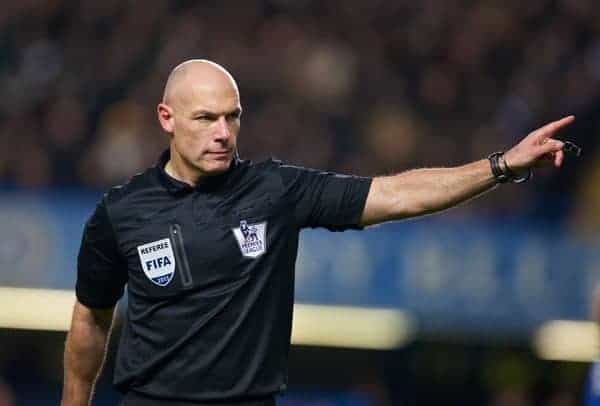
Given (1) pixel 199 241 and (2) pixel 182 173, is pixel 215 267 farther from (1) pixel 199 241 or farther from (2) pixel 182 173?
(2) pixel 182 173

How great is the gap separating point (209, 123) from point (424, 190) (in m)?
0.74

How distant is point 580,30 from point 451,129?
1.36 metres

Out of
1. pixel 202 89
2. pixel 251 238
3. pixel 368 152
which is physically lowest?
pixel 251 238

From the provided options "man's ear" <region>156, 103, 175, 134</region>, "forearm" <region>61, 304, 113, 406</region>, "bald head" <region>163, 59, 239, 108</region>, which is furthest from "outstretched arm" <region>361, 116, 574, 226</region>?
"forearm" <region>61, 304, 113, 406</region>

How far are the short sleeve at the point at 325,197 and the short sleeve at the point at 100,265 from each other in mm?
640

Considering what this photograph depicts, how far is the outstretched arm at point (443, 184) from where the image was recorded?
4809 millimetres

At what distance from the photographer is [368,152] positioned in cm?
1063

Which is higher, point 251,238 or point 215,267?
point 251,238

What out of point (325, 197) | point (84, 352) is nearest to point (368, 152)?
point (84, 352)

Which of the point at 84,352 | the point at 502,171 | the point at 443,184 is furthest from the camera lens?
the point at 84,352

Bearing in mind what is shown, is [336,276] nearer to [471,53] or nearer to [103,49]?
[471,53]

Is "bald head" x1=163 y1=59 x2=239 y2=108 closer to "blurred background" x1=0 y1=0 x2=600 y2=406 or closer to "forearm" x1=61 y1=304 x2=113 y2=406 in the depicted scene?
"forearm" x1=61 y1=304 x2=113 y2=406

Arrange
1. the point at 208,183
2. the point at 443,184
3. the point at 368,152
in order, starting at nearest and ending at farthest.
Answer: the point at 443,184 → the point at 208,183 → the point at 368,152

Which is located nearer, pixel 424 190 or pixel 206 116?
pixel 424 190
